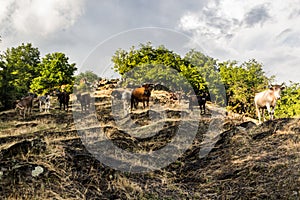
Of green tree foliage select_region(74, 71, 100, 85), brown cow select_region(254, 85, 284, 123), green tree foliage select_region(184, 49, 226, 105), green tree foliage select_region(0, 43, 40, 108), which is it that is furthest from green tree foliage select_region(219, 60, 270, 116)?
green tree foliage select_region(0, 43, 40, 108)

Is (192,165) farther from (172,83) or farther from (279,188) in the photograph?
(172,83)

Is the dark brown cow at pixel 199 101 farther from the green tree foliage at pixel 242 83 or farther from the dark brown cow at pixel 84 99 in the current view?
the dark brown cow at pixel 84 99

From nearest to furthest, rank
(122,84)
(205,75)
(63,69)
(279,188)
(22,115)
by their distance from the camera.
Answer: (279,188)
(22,115)
(122,84)
(205,75)
(63,69)

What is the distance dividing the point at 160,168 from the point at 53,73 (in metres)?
38.0

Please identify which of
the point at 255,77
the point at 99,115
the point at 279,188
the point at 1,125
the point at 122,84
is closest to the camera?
the point at 279,188

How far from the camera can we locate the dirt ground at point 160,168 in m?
7.64

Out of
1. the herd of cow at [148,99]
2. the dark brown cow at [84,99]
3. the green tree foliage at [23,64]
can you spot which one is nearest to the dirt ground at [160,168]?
the herd of cow at [148,99]

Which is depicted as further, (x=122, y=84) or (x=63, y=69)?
(x=63, y=69)

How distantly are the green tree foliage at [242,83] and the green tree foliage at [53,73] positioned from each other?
25.2 m

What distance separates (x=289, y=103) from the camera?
891 inches

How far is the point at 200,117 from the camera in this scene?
20.8 meters

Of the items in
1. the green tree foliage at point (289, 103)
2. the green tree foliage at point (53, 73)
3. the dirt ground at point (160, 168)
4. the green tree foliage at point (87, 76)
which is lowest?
the dirt ground at point (160, 168)

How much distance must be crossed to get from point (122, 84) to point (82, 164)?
52.2 feet

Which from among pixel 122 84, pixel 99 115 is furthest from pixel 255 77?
pixel 99 115
